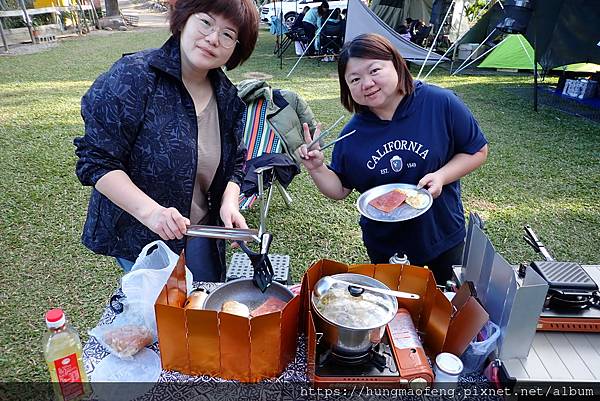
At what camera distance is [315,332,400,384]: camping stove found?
49.1 inches

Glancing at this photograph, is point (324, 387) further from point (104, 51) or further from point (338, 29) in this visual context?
point (104, 51)

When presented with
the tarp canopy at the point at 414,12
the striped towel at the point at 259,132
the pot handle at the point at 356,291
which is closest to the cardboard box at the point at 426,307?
the pot handle at the point at 356,291

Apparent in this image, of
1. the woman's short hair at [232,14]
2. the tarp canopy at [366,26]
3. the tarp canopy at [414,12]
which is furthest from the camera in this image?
the tarp canopy at [414,12]

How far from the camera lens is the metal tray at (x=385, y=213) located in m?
1.84

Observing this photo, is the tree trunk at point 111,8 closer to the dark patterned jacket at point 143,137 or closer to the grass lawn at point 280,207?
the grass lawn at point 280,207

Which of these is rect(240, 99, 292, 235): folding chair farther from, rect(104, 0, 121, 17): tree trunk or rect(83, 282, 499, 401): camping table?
rect(104, 0, 121, 17): tree trunk

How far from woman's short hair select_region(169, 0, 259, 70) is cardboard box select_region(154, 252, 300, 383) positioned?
0.95 metres

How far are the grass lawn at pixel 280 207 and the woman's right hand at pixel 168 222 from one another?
1.70 metres

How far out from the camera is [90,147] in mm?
1596

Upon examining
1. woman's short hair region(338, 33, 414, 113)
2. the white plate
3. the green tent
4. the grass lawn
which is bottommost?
the grass lawn

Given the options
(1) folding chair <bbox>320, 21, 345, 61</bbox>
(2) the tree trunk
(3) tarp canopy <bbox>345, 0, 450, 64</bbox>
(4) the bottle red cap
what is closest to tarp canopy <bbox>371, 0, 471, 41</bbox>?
(1) folding chair <bbox>320, 21, 345, 61</bbox>

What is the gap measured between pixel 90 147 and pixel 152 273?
53cm

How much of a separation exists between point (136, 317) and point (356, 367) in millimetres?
742

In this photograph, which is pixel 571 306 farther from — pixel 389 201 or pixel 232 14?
pixel 232 14
